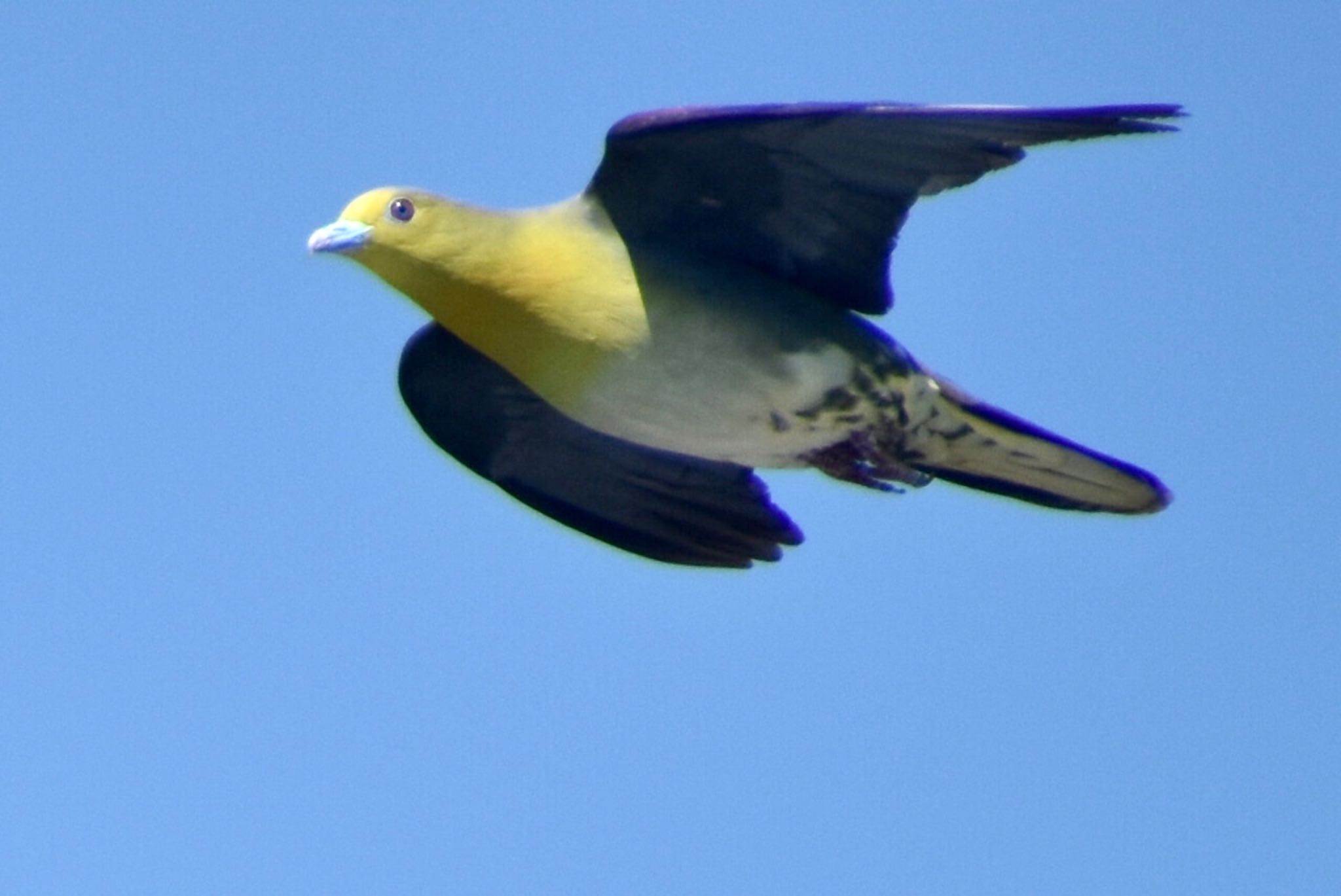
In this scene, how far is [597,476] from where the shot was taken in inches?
378

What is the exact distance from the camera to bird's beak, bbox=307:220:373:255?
823 centimetres

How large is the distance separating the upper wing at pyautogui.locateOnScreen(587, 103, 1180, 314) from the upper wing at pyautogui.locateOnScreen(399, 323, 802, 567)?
1123mm

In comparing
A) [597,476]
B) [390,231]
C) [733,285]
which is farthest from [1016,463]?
[390,231]

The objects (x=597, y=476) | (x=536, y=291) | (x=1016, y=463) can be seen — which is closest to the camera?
(x=536, y=291)

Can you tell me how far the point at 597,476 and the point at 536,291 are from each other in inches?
61.4

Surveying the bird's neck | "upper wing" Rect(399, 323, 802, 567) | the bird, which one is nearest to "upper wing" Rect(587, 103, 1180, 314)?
the bird

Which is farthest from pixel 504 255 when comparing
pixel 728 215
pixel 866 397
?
pixel 866 397

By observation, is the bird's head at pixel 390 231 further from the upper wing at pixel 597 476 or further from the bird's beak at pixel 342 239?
the upper wing at pixel 597 476

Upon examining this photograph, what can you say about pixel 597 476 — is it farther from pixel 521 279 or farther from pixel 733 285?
pixel 521 279

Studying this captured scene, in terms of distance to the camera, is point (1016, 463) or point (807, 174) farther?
point (1016, 463)

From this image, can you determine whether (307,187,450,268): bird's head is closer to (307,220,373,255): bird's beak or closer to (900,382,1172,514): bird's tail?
(307,220,373,255): bird's beak

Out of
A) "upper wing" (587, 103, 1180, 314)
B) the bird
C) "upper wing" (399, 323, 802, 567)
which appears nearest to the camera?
"upper wing" (587, 103, 1180, 314)

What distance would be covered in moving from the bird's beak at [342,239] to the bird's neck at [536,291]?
0.61 ft

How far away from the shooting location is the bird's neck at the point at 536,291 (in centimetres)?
817
